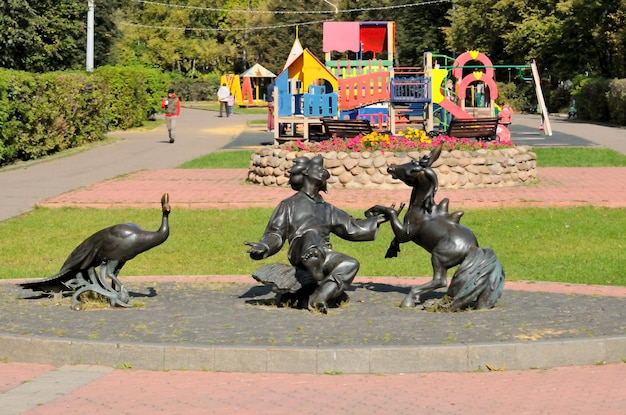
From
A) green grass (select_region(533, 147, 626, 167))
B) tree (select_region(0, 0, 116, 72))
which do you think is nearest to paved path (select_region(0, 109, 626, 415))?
green grass (select_region(533, 147, 626, 167))

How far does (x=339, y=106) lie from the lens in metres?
30.3

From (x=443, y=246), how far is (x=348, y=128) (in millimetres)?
14445

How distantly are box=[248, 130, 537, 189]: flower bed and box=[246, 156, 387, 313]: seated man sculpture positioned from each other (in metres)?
10.2

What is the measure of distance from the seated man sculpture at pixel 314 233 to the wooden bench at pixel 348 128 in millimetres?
13790

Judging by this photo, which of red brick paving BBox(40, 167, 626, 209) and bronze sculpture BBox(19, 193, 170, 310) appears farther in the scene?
red brick paving BBox(40, 167, 626, 209)

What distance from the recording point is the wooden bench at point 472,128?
78.7ft

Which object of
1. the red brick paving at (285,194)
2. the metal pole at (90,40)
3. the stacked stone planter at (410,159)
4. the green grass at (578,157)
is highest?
the metal pole at (90,40)

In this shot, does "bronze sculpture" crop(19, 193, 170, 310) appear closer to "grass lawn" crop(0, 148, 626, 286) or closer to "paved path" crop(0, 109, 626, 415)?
"paved path" crop(0, 109, 626, 415)

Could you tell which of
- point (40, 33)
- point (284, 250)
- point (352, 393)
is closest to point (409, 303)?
point (352, 393)

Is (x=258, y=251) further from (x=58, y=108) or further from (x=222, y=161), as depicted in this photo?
(x=58, y=108)

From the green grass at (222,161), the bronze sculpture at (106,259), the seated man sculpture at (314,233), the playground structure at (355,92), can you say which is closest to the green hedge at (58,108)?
the green grass at (222,161)

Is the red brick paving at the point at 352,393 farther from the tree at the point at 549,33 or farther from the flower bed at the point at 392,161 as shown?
the tree at the point at 549,33

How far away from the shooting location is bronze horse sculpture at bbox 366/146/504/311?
936 centimetres

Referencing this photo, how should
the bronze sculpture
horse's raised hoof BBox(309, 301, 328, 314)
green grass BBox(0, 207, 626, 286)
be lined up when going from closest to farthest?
horse's raised hoof BBox(309, 301, 328, 314)
the bronze sculpture
green grass BBox(0, 207, 626, 286)
